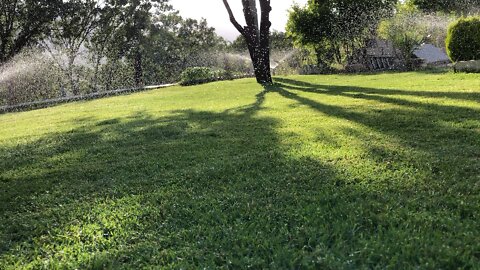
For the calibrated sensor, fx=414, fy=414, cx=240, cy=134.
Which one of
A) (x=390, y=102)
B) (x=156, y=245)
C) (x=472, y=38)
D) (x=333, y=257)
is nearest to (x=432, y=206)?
(x=333, y=257)

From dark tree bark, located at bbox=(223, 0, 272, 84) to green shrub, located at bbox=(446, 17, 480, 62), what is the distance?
5.57 m

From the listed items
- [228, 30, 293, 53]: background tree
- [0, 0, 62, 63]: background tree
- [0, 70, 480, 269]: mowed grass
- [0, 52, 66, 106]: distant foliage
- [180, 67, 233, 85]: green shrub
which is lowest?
[0, 70, 480, 269]: mowed grass

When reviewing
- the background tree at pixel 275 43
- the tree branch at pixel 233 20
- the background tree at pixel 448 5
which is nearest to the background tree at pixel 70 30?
the background tree at pixel 275 43

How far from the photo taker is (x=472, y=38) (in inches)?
476

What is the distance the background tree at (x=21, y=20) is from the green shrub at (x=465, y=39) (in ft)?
74.4

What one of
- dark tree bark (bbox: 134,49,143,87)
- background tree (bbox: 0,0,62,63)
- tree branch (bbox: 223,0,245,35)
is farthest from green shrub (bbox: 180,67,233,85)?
dark tree bark (bbox: 134,49,143,87)

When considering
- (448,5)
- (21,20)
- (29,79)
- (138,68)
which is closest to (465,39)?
(448,5)

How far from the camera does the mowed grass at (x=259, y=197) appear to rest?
89.9 inches

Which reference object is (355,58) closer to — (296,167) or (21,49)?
(296,167)

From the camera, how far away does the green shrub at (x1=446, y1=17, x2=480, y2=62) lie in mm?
12023

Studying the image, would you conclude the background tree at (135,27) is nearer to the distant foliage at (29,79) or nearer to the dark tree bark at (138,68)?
the dark tree bark at (138,68)

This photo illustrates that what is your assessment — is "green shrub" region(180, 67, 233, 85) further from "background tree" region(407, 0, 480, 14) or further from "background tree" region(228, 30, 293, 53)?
"background tree" region(228, 30, 293, 53)

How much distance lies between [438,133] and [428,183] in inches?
61.6

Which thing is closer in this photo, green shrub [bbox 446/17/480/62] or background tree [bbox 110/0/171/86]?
green shrub [bbox 446/17/480/62]
